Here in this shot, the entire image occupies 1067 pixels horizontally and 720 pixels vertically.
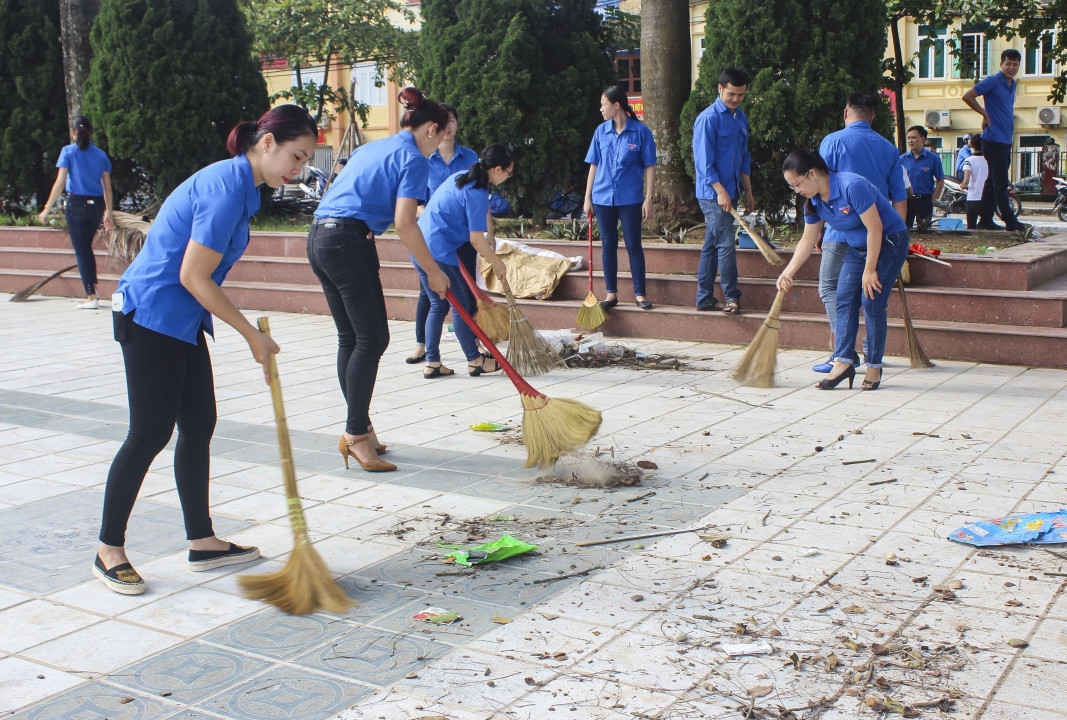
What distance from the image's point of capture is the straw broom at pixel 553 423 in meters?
5.50

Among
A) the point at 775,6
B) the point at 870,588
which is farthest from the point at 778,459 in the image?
the point at 775,6

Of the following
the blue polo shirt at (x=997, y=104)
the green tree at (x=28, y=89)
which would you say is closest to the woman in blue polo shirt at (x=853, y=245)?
the blue polo shirt at (x=997, y=104)

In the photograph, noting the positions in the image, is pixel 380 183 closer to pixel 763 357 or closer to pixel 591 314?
pixel 763 357

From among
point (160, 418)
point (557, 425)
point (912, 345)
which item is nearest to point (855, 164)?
point (912, 345)

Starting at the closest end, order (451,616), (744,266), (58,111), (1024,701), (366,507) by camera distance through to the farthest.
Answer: (1024,701), (451,616), (366,507), (744,266), (58,111)

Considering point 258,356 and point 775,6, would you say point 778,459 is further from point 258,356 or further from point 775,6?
point 775,6

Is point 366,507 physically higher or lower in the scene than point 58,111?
lower

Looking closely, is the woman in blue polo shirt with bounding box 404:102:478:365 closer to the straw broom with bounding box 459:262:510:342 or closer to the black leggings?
the straw broom with bounding box 459:262:510:342

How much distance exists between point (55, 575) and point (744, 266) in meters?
6.72

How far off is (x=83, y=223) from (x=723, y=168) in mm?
6803

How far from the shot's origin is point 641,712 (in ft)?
10.1

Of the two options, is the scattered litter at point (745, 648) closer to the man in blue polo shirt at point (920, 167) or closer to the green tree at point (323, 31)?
the man in blue polo shirt at point (920, 167)

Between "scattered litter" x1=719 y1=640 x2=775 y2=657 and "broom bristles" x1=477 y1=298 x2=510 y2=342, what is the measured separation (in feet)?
15.4

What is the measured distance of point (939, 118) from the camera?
36812 mm
